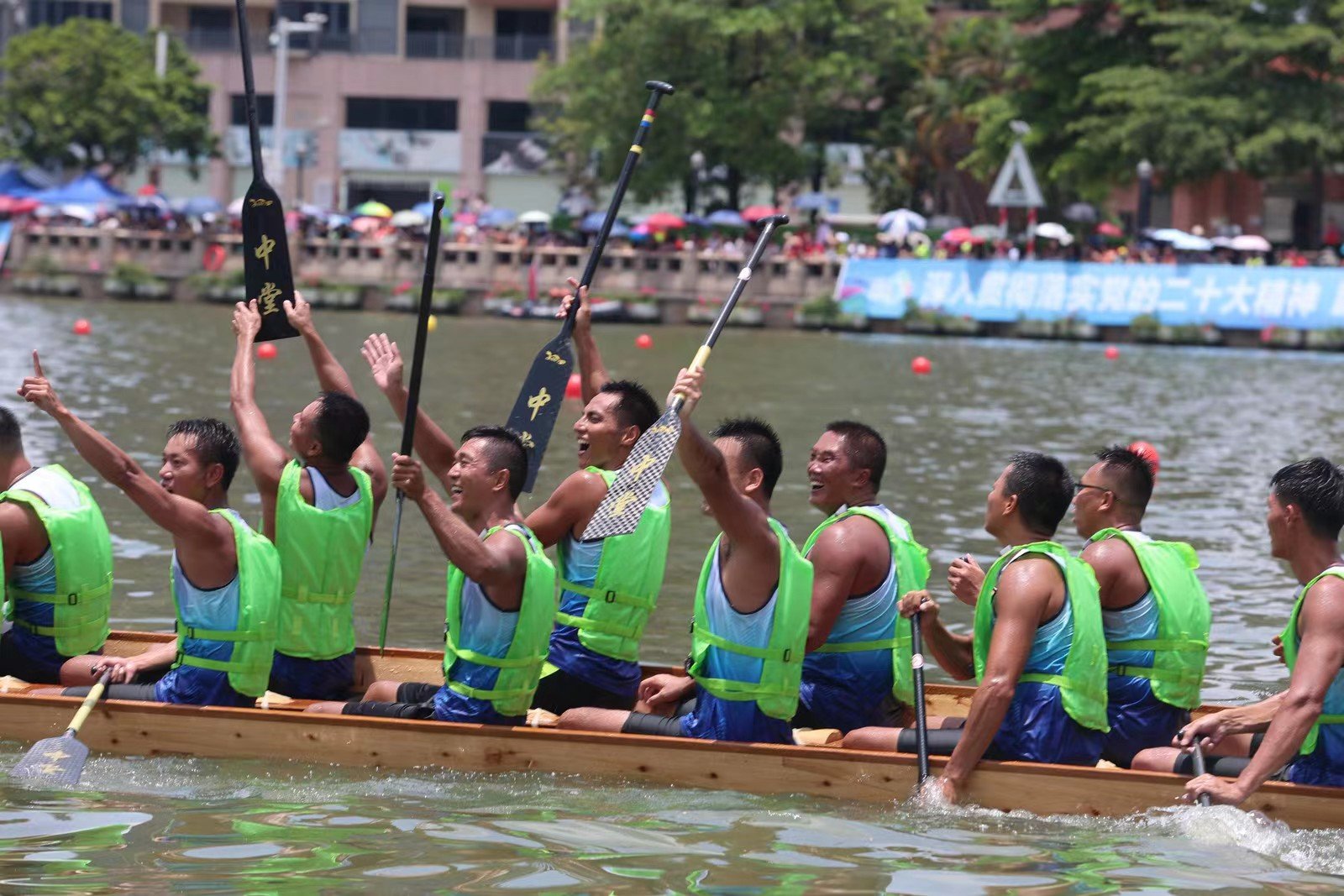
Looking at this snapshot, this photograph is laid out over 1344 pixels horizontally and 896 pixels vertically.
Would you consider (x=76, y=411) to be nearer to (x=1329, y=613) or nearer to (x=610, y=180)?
(x=1329, y=613)

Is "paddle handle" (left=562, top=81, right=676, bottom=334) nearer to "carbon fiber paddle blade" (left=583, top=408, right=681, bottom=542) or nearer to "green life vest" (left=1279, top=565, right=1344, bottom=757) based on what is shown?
"carbon fiber paddle blade" (left=583, top=408, right=681, bottom=542)

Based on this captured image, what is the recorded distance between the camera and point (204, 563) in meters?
8.14

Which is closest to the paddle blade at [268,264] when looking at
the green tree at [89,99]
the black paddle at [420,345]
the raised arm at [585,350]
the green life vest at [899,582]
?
the black paddle at [420,345]

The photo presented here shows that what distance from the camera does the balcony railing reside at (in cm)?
6297

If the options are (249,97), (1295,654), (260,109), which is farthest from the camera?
(260,109)

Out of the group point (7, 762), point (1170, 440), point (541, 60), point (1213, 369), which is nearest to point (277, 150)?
point (541, 60)

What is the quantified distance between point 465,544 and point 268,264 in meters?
2.87

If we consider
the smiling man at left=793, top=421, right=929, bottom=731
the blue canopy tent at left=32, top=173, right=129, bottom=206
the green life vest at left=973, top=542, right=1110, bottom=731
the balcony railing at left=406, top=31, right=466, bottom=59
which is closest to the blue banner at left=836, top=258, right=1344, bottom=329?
the blue canopy tent at left=32, top=173, right=129, bottom=206

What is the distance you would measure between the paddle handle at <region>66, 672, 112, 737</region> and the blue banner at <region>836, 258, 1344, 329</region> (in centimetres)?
3138

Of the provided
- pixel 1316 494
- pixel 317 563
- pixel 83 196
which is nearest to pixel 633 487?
pixel 317 563

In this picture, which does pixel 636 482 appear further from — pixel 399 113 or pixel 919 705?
pixel 399 113

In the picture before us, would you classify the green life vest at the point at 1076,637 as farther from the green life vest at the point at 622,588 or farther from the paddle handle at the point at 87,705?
the paddle handle at the point at 87,705

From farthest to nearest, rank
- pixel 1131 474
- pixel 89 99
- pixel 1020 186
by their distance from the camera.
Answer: pixel 89 99, pixel 1020 186, pixel 1131 474

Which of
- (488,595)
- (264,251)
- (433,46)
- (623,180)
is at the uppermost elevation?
(433,46)
